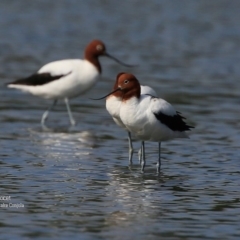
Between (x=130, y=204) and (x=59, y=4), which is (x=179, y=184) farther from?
(x=59, y=4)

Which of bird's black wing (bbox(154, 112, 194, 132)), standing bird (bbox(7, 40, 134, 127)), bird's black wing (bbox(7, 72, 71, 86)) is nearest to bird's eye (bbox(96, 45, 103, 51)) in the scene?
standing bird (bbox(7, 40, 134, 127))

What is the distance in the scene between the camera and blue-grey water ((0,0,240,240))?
770 cm

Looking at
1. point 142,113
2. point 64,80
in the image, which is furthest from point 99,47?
point 142,113

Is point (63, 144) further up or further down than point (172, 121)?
further down

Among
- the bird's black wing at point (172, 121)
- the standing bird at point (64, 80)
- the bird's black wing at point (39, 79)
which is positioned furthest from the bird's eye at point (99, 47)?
the bird's black wing at point (172, 121)

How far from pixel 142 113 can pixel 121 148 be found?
179cm

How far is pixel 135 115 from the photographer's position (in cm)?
984

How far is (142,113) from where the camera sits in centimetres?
991

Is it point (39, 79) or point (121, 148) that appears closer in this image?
point (121, 148)

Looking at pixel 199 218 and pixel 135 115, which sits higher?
pixel 135 115

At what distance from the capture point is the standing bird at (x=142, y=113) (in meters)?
9.86

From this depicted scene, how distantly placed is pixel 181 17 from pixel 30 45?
687 cm

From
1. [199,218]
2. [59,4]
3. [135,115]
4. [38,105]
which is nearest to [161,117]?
[135,115]

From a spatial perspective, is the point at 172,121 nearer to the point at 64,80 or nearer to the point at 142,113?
the point at 142,113
